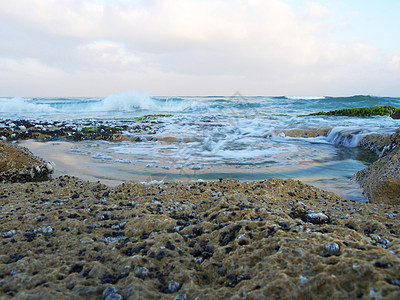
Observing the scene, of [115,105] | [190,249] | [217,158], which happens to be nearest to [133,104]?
[115,105]

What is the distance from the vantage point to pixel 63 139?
Result: 29.9ft

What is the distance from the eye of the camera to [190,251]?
1829 mm

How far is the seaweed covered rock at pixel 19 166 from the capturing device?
4.39 metres

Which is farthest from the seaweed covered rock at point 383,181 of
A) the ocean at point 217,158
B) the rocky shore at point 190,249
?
the rocky shore at point 190,249

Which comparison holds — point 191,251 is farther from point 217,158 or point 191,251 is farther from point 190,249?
point 217,158

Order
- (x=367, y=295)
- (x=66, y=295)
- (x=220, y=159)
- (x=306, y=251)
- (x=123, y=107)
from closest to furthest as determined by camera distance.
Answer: (x=367, y=295), (x=66, y=295), (x=306, y=251), (x=220, y=159), (x=123, y=107)

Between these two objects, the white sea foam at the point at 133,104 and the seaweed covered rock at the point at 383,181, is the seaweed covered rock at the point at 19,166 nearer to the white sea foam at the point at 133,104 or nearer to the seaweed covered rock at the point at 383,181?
the seaweed covered rock at the point at 383,181

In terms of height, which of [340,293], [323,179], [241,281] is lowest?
[323,179]

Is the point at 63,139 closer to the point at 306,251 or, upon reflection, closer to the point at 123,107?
the point at 306,251

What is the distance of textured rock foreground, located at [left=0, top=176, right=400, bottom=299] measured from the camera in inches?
50.8

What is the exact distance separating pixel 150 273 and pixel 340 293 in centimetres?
99

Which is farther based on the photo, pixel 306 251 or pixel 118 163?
pixel 118 163

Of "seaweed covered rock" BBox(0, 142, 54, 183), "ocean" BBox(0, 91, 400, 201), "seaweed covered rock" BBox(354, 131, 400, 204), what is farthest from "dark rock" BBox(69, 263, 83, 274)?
"seaweed covered rock" BBox(354, 131, 400, 204)

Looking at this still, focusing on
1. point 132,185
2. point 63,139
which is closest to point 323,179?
point 132,185
